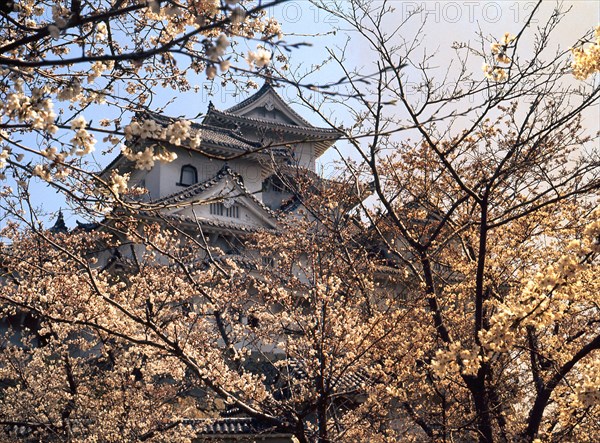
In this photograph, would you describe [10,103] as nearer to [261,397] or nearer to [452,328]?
[261,397]

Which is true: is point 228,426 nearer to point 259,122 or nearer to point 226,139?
point 226,139

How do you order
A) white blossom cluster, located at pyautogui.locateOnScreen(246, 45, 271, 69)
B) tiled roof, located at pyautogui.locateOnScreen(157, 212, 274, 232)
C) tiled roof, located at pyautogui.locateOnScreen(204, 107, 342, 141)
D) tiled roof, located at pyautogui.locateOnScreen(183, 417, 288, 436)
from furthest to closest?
1. tiled roof, located at pyautogui.locateOnScreen(204, 107, 342, 141)
2. tiled roof, located at pyautogui.locateOnScreen(157, 212, 274, 232)
3. tiled roof, located at pyautogui.locateOnScreen(183, 417, 288, 436)
4. white blossom cluster, located at pyautogui.locateOnScreen(246, 45, 271, 69)

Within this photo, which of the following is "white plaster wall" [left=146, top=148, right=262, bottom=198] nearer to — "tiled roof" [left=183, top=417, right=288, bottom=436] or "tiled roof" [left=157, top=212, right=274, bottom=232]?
"tiled roof" [left=157, top=212, right=274, bottom=232]

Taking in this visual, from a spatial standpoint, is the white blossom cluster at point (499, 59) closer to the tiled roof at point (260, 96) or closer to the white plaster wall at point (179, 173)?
the white plaster wall at point (179, 173)

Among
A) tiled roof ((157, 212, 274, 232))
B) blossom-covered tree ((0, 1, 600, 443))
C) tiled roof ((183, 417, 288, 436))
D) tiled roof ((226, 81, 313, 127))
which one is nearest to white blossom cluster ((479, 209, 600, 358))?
blossom-covered tree ((0, 1, 600, 443))

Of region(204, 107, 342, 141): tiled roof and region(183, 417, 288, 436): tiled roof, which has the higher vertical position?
region(204, 107, 342, 141): tiled roof

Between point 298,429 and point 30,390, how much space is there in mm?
8163

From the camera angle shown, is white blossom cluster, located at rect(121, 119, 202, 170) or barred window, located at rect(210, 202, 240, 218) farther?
barred window, located at rect(210, 202, 240, 218)

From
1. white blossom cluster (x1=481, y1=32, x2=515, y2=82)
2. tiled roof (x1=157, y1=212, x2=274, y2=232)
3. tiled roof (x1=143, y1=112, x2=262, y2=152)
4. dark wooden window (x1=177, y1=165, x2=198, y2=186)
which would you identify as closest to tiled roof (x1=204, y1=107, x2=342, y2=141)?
tiled roof (x1=143, y1=112, x2=262, y2=152)

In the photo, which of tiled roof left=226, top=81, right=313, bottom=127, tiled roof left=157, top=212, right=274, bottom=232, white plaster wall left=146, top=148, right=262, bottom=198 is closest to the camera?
tiled roof left=157, top=212, right=274, bottom=232

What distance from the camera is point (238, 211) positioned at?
27.8 metres

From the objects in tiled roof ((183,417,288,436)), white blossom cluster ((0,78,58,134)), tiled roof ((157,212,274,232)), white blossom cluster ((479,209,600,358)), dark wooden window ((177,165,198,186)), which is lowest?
tiled roof ((183,417,288,436))

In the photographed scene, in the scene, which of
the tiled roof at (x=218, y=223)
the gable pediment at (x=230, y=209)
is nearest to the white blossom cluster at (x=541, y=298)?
the tiled roof at (x=218, y=223)

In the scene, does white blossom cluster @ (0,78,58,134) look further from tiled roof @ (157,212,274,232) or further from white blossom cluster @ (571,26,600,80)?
tiled roof @ (157,212,274,232)
